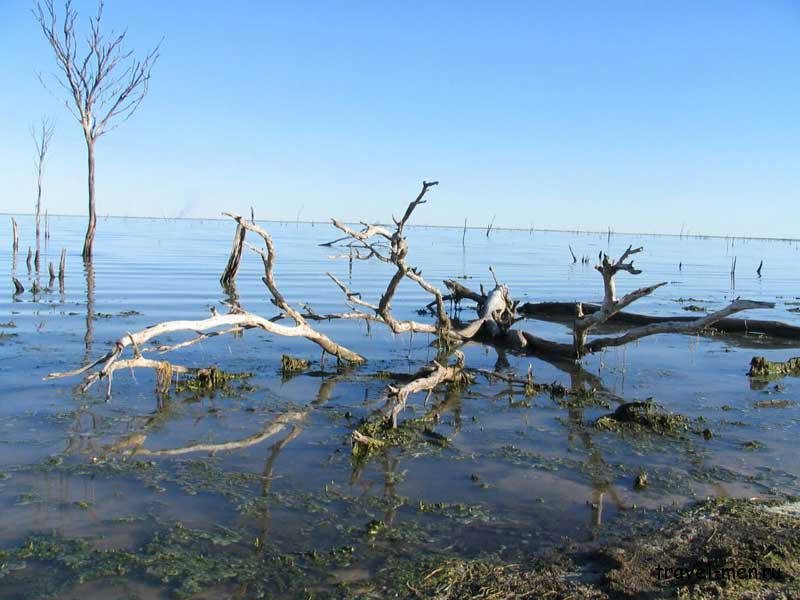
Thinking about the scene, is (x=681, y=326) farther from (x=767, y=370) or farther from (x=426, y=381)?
(x=426, y=381)

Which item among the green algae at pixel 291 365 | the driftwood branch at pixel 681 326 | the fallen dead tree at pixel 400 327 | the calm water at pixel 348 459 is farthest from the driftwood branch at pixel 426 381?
the driftwood branch at pixel 681 326

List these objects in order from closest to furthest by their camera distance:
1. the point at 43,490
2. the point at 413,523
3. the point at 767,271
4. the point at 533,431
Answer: the point at 413,523 → the point at 43,490 → the point at 533,431 → the point at 767,271

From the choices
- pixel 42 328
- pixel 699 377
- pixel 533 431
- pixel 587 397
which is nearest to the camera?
pixel 533 431

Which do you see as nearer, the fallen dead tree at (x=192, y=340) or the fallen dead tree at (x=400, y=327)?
the fallen dead tree at (x=192, y=340)

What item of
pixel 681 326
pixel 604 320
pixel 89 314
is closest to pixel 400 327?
pixel 604 320

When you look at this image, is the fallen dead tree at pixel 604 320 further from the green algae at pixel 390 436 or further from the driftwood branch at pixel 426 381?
the green algae at pixel 390 436

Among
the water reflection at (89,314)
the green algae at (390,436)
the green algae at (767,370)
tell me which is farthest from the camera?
the water reflection at (89,314)

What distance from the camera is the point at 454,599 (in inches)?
170

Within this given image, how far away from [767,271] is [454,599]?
46221 mm

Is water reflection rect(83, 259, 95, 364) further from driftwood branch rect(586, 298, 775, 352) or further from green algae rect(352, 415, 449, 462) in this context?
driftwood branch rect(586, 298, 775, 352)

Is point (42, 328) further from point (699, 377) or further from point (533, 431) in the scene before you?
point (699, 377)

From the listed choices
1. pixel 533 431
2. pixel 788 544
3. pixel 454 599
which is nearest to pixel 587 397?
pixel 533 431

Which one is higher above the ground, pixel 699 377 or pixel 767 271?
pixel 767 271

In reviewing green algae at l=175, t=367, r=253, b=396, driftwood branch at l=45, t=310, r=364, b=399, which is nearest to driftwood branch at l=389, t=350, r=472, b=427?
driftwood branch at l=45, t=310, r=364, b=399
